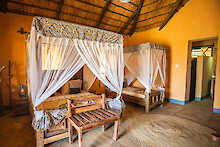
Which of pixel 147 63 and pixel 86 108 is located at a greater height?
pixel 147 63

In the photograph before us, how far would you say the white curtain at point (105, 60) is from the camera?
223cm

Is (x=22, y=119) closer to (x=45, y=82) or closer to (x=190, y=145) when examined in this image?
(x=45, y=82)

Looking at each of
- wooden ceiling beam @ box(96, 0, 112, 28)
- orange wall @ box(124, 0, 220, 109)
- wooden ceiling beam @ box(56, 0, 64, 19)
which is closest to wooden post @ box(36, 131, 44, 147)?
wooden ceiling beam @ box(56, 0, 64, 19)

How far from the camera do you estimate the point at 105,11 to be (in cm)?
447

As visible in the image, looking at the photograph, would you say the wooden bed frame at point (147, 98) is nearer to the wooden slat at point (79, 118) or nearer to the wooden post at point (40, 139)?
the wooden slat at point (79, 118)

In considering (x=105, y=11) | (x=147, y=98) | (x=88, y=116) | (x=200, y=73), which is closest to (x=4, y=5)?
(x=105, y=11)

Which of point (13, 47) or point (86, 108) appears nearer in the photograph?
point (86, 108)

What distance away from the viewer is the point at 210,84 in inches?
225

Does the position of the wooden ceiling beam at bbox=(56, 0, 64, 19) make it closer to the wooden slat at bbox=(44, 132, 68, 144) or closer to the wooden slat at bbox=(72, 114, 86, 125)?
the wooden slat at bbox=(72, 114, 86, 125)

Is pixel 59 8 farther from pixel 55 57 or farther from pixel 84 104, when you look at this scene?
pixel 84 104

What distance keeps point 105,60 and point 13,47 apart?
3161 mm

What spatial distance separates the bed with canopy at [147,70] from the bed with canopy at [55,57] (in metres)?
1.57

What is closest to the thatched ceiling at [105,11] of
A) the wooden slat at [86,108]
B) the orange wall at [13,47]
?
the orange wall at [13,47]

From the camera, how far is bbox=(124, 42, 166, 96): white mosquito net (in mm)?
3572
